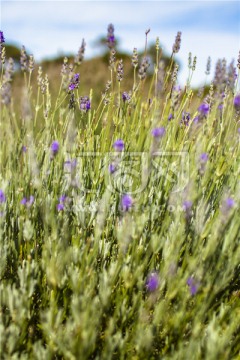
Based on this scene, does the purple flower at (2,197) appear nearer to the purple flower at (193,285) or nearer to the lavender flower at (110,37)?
the purple flower at (193,285)

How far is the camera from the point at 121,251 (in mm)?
2016

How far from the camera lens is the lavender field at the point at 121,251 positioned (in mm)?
1871

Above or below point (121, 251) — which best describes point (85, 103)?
above

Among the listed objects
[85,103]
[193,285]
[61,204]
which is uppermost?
[85,103]

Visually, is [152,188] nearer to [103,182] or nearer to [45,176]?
[103,182]

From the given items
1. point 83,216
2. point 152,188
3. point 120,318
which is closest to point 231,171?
point 152,188

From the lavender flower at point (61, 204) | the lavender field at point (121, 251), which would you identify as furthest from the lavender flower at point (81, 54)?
the lavender flower at point (61, 204)

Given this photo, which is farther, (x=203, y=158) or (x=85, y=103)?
(x=85, y=103)

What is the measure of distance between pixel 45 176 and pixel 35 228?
280 mm

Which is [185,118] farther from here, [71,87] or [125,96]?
[71,87]

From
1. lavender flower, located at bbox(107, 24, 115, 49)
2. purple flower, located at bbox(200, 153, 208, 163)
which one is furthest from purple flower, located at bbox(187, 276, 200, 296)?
lavender flower, located at bbox(107, 24, 115, 49)

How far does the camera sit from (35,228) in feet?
7.73

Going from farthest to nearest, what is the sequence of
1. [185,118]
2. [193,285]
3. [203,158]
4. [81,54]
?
[185,118], [81,54], [203,158], [193,285]

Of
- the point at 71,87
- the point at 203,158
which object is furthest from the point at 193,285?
the point at 71,87
